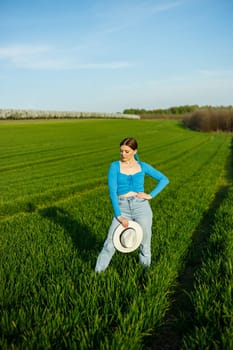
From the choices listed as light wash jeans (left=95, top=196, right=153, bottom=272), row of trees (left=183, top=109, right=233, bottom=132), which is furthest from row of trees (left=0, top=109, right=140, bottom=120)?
light wash jeans (left=95, top=196, right=153, bottom=272)

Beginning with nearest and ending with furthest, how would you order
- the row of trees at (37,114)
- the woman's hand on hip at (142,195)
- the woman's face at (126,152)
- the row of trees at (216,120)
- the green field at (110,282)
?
the green field at (110,282)
the woman's face at (126,152)
the woman's hand on hip at (142,195)
the row of trees at (216,120)
the row of trees at (37,114)

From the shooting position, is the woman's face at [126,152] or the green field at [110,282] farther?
the woman's face at [126,152]

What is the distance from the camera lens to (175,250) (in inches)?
276

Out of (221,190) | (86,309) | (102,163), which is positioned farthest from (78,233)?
(102,163)

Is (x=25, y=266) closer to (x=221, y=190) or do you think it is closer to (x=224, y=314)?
(x=224, y=314)

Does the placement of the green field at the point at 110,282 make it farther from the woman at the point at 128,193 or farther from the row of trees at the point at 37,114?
the row of trees at the point at 37,114

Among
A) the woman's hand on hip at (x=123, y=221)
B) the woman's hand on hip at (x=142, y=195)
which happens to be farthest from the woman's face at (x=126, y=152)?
the woman's hand on hip at (x=123, y=221)

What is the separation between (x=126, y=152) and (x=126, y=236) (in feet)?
3.85

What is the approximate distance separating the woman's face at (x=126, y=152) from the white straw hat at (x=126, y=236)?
2.92 ft

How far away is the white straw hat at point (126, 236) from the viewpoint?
5145mm

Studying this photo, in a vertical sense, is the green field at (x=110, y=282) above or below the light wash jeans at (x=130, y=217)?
below

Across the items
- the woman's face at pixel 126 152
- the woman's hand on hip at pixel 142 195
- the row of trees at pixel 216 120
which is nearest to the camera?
the woman's face at pixel 126 152

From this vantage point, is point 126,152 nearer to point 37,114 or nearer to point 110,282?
point 110,282

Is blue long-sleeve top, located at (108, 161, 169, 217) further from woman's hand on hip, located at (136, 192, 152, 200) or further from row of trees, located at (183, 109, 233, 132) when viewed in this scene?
row of trees, located at (183, 109, 233, 132)
